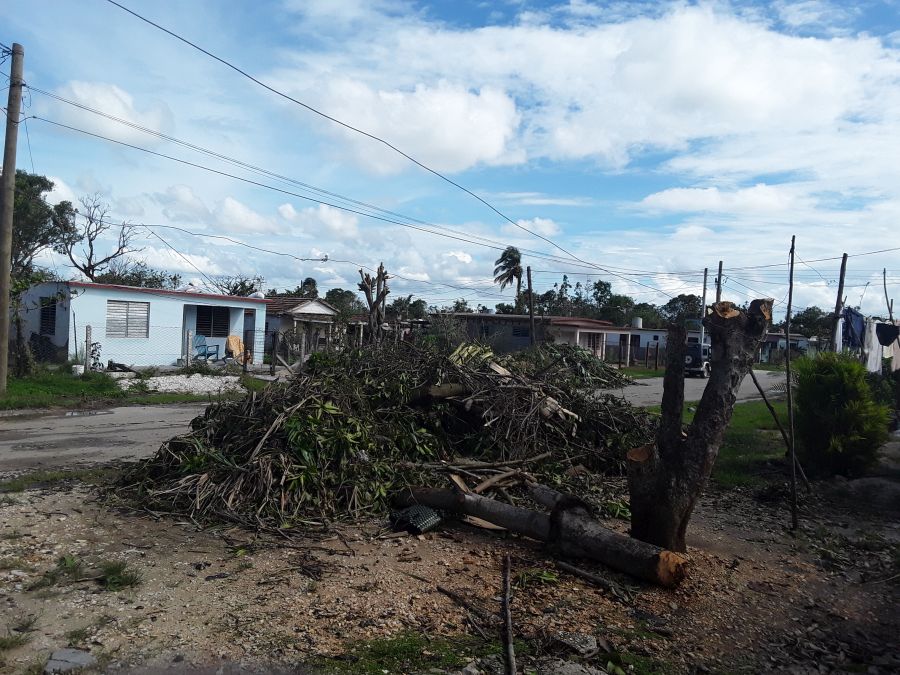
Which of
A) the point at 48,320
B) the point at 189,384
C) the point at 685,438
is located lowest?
the point at 189,384

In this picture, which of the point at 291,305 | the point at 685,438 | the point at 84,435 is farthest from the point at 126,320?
the point at 685,438

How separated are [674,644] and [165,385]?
17.0 m

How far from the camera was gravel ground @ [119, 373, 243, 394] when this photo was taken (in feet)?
60.5

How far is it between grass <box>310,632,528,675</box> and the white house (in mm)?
19326

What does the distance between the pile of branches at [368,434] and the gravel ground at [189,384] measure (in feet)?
32.3

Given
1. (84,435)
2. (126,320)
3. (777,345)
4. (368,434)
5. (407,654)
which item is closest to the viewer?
(407,654)

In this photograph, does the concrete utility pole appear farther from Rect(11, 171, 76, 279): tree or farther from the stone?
Rect(11, 171, 76, 279): tree

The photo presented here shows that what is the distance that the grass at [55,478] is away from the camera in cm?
752

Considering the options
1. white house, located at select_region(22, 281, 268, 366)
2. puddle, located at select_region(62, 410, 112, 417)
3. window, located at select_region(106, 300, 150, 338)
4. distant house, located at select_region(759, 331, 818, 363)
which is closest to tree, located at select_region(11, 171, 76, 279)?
white house, located at select_region(22, 281, 268, 366)

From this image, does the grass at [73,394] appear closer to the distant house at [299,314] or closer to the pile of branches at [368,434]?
the pile of branches at [368,434]

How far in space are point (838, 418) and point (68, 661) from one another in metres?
9.47

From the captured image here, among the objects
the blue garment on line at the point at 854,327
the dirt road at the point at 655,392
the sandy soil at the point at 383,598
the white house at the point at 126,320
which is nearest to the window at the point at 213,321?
the white house at the point at 126,320

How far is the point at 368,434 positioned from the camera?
309 inches

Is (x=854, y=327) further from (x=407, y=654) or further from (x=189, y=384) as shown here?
(x=189, y=384)
